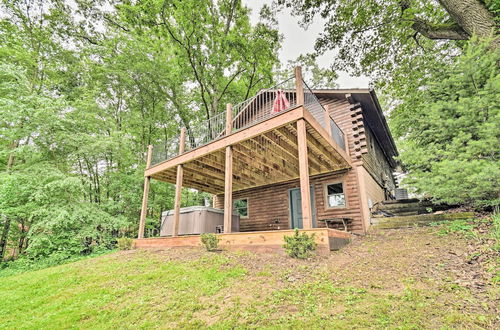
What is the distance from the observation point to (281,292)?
10.3ft

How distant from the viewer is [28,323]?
3.21 m

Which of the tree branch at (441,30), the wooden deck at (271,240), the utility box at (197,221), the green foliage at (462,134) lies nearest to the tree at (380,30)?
the tree branch at (441,30)

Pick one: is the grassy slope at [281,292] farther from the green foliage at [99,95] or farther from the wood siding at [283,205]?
the green foliage at [99,95]

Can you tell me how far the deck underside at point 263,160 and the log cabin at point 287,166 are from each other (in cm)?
3

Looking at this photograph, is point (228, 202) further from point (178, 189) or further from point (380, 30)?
point (380, 30)

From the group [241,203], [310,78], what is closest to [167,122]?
[241,203]

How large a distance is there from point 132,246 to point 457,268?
8914 millimetres

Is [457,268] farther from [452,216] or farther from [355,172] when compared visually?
[355,172]

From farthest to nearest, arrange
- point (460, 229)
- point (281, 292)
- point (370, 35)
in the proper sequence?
point (370, 35)
point (460, 229)
point (281, 292)

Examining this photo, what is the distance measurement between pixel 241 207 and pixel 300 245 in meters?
7.83

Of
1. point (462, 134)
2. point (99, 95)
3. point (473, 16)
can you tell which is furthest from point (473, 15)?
point (99, 95)

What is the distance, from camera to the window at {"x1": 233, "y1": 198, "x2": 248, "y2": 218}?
39.0ft

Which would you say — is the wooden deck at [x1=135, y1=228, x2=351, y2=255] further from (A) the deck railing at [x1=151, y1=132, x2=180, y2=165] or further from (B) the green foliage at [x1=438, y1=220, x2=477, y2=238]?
(A) the deck railing at [x1=151, y1=132, x2=180, y2=165]

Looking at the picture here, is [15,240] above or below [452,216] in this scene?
below
